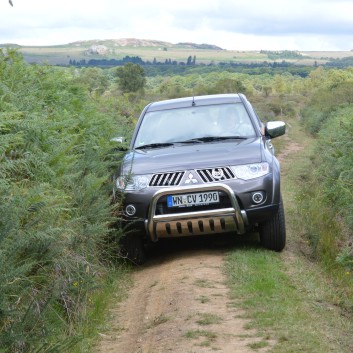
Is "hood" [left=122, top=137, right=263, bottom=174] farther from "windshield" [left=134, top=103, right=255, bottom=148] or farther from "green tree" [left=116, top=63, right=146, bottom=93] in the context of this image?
"green tree" [left=116, top=63, right=146, bottom=93]

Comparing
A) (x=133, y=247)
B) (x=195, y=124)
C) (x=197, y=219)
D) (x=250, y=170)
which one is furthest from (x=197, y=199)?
(x=195, y=124)

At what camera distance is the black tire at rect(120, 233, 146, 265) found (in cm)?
966

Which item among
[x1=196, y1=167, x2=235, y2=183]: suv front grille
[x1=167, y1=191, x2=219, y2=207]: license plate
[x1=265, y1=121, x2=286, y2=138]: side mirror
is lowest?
[x1=167, y1=191, x2=219, y2=207]: license plate

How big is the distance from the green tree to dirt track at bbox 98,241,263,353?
68741mm

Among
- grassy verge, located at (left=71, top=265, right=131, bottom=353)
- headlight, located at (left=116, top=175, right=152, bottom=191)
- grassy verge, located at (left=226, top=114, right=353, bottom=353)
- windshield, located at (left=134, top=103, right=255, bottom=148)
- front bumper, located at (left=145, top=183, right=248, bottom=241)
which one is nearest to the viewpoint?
grassy verge, located at (left=226, top=114, right=353, bottom=353)

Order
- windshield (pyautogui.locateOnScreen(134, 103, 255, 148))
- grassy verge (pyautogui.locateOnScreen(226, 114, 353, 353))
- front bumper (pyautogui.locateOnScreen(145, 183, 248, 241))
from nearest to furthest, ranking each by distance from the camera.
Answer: grassy verge (pyautogui.locateOnScreen(226, 114, 353, 353)) < front bumper (pyautogui.locateOnScreen(145, 183, 248, 241)) < windshield (pyautogui.locateOnScreen(134, 103, 255, 148))

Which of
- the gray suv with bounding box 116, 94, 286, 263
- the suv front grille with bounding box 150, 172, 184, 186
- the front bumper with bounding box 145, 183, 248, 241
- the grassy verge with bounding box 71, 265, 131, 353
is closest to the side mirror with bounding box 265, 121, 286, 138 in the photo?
the gray suv with bounding box 116, 94, 286, 263

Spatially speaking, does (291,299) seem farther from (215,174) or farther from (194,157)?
(194,157)

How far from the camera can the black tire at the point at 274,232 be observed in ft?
31.6

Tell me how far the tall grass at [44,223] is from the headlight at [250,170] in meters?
1.55

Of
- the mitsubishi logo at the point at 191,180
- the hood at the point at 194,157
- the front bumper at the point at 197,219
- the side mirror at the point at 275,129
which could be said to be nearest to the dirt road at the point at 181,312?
the front bumper at the point at 197,219

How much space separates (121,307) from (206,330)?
181 cm

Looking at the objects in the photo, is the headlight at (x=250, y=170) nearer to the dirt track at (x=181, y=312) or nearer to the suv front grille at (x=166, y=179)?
the suv front grille at (x=166, y=179)

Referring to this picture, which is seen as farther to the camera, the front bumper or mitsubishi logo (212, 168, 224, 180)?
mitsubishi logo (212, 168, 224, 180)
